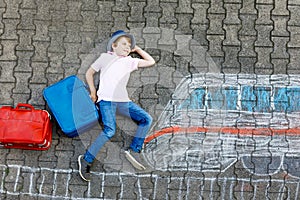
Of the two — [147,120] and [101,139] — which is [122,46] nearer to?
[147,120]

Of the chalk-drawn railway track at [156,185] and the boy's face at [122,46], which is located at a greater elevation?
the boy's face at [122,46]

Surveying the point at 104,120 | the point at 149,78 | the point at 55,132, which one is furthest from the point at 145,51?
the point at 55,132

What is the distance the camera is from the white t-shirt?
5.46 metres

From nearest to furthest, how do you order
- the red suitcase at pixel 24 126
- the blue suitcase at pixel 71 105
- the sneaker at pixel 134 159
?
1. the red suitcase at pixel 24 126
2. the blue suitcase at pixel 71 105
3. the sneaker at pixel 134 159

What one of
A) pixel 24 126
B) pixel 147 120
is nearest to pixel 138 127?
pixel 147 120

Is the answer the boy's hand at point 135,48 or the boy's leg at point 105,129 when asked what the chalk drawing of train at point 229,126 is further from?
the boy's hand at point 135,48

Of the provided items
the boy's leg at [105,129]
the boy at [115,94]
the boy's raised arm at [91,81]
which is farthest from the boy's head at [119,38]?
the boy's leg at [105,129]

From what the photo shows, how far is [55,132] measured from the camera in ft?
18.0

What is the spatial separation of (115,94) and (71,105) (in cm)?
46

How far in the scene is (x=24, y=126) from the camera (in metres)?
5.20

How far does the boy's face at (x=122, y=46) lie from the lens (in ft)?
18.0

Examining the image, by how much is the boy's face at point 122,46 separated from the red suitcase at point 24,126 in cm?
97

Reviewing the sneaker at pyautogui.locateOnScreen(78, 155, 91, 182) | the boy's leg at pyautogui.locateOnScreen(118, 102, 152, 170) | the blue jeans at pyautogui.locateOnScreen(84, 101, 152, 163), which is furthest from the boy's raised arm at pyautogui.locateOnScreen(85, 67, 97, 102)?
the sneaker at pyautogui.locateOnScreen(78, 155, 91, 182)

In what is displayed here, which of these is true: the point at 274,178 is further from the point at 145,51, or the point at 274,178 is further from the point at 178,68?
the point at 145,51
